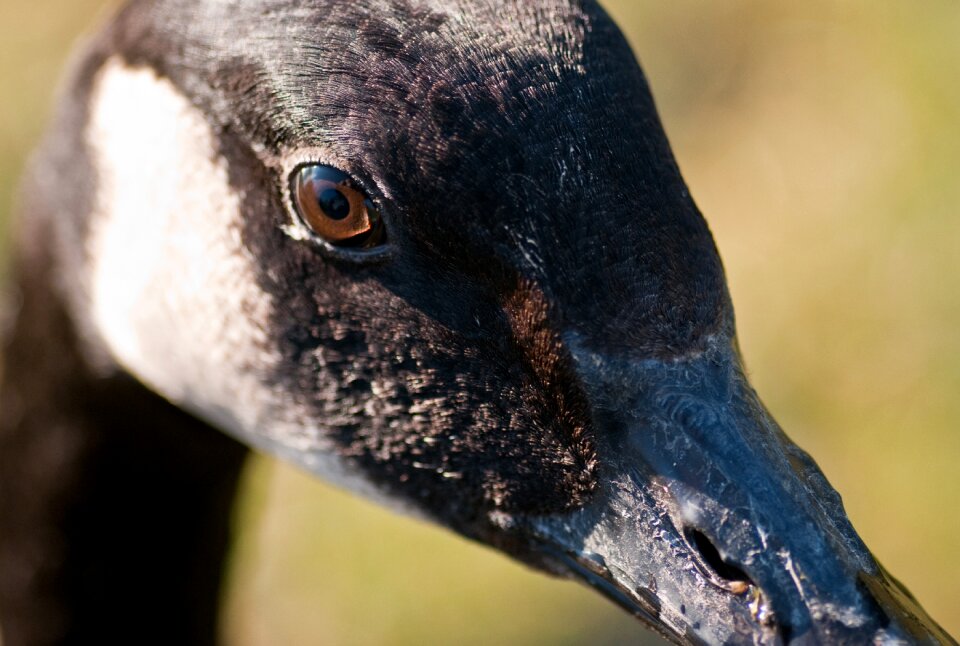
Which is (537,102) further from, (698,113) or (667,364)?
(698,113)

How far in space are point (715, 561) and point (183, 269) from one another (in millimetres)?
1376

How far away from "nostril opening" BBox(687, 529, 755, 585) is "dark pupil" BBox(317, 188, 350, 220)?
88cm

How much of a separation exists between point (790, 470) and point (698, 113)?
14.6ft

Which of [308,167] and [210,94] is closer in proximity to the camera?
[308,167]

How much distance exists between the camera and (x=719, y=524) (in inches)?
66.9

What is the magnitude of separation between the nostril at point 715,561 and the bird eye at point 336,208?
819mm

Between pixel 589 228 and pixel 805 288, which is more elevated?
pixel 805 288

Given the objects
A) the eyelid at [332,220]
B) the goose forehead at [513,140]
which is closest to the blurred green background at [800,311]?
the eyelid at [332,220]

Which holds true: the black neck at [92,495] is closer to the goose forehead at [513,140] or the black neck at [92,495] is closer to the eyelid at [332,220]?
the eyelid at [332,220]

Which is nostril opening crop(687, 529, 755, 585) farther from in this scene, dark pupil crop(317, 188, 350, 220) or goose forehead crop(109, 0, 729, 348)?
dark pupil crop(317, 188, 350, 220)

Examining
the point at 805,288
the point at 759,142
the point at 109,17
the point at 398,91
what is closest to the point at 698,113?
the point at 759,142

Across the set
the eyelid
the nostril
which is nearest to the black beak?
the nostril

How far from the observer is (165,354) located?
256 centimetres

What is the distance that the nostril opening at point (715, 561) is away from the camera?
1700mm
